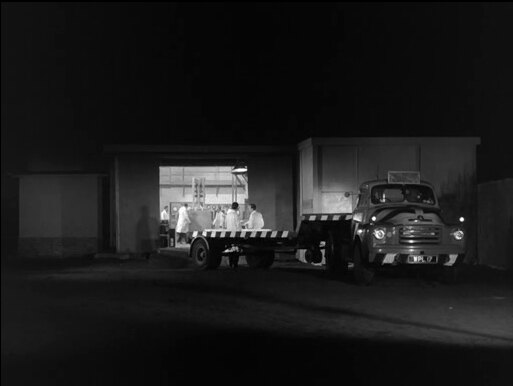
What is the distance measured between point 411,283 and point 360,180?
6.86 m

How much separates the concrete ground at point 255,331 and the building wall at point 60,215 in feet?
31.1

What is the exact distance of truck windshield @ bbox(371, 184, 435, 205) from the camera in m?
18.0

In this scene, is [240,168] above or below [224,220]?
above

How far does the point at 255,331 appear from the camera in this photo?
10602 mm

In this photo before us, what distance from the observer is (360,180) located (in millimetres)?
23969

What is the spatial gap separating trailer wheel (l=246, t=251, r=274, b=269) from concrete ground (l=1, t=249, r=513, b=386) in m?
3.77

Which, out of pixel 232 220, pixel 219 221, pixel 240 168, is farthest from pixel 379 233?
pixel 240 168

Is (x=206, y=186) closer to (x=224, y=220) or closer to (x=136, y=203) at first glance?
(x=136, y=203)

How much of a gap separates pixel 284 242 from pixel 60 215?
10560mm

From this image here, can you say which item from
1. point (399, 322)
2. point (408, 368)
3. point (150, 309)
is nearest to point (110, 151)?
point (150, 309)

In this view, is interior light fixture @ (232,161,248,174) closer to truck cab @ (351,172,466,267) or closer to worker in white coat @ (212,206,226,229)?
worker in white coat @ (212,206,226,229)

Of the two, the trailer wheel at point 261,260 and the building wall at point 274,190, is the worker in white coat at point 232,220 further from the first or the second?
the building wall at point 274,190

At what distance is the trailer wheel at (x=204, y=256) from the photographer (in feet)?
69.1

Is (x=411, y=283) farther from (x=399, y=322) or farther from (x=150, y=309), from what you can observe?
(x=150, y=309)
